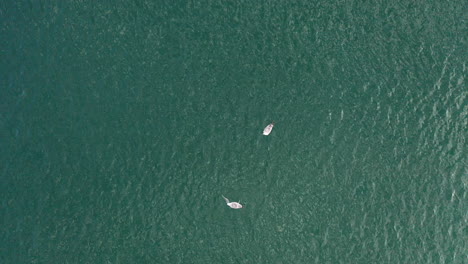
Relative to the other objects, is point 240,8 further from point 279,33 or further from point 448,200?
point 448,200

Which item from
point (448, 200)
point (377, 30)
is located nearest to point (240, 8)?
point (377, 30)

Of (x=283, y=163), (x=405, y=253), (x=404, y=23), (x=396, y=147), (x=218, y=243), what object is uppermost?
(x=404, y=23)

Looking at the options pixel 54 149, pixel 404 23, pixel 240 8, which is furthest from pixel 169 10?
pixel 404 23

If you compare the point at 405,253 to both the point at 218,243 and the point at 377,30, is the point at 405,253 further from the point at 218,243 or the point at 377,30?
the point at 377,30

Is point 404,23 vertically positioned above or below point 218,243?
above

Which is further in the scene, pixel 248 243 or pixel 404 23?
pixel 404 23

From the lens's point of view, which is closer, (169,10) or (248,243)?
(248,243)
